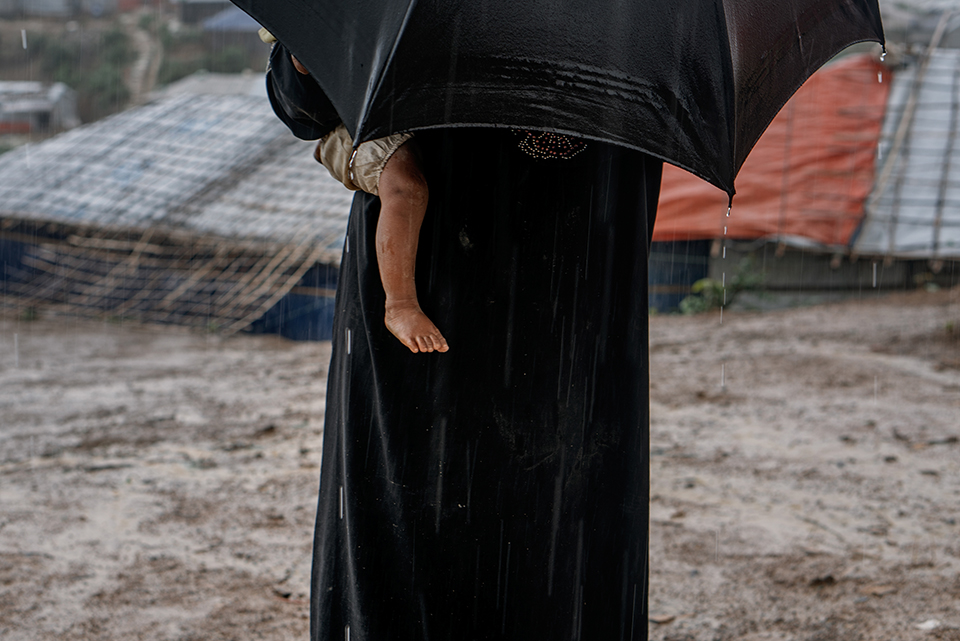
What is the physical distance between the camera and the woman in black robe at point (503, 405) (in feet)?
5.58

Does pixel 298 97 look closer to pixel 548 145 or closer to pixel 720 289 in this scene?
pixel 548 145

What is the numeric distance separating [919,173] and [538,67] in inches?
401

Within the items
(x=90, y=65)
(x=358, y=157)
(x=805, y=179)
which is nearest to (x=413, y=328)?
(x=358, y=157)

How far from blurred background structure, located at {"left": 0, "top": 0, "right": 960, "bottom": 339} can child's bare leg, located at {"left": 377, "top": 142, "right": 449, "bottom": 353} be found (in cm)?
718

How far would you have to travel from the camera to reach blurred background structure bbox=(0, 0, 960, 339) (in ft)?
31.1

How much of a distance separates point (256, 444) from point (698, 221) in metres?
6.16

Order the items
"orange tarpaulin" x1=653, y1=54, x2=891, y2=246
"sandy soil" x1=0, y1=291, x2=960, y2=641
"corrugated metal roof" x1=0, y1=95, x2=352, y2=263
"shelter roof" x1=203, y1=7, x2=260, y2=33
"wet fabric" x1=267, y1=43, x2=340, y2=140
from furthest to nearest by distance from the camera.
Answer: "shelter roof" x1=203, y1=7, x2=260, y2=33 → "corrugated metal roof" x1=0, y1=95, x2=352, y2=263 → "orange tarpaulin" x1=653, y1=54, x2=891, y2=246 → "sandy soil" x1=0, y1=291, x2=960, y2=641 → "wet fabric" x1=267, y1=43, x2=340, y2=140

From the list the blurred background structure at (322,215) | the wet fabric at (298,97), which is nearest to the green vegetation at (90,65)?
the blurred background structure at (322,215)

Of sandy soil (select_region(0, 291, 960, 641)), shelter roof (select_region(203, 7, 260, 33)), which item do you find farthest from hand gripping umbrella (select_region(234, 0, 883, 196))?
shelter roof (select_region(203, 7, 260, 33))

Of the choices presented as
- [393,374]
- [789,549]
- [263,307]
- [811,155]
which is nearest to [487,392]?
[393,374]

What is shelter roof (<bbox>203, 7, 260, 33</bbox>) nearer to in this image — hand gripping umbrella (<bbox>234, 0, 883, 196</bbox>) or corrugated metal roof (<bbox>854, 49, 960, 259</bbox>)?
corrugated metal roof (<bbox>854, 49, 960, 259</bbox>)

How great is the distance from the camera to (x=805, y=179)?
9.84 meters

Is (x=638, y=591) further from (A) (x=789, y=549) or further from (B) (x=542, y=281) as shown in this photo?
(A) (x=789, y=549)

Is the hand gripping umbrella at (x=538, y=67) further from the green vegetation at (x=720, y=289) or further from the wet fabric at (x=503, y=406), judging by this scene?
the green vegetation at (x=720, y=289)
